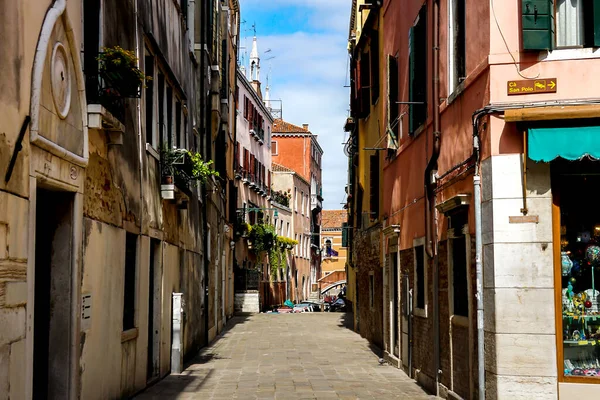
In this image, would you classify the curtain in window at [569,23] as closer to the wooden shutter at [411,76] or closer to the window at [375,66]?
the wooden shutter at [411,76]

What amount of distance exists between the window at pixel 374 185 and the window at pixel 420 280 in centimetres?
606

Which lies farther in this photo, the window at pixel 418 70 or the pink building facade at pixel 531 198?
the window at pixel 418 70

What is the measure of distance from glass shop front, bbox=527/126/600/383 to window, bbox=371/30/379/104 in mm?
12059

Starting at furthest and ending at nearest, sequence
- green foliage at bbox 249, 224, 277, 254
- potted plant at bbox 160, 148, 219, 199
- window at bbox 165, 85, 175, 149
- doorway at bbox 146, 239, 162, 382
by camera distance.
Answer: green foliage at bbox 249, 224, 277, 254 < window at bbox 165, 85, 175, 149 < potted plant at bbox 160, 148, 219, 199 < doorway at bbox 146, 239, 162, 382

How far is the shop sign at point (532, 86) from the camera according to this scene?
28.4 feet

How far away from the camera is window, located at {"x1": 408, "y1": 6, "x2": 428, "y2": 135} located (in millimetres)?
13047

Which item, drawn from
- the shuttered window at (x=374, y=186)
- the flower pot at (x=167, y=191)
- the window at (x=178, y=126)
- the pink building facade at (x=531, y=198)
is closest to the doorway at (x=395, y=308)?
the shuttered window at (x=374, y=186)

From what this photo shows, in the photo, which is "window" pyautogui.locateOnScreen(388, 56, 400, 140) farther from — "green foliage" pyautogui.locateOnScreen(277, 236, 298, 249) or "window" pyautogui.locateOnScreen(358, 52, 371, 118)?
"green foliage" pyautogui.locateOnScreen(277, 236, 298, 249)

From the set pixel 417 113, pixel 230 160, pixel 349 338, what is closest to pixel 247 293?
pixel 230 160

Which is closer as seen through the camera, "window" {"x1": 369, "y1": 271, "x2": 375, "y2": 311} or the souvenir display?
the souvenir display

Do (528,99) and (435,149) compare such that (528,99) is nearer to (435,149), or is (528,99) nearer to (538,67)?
(538,67)

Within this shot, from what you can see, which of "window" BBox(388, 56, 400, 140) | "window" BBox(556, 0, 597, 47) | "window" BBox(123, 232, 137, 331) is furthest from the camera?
"window" BBox(388, 56, 400, 140)

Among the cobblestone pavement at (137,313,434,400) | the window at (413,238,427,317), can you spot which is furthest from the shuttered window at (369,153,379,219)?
the window at (413,238,427,317)

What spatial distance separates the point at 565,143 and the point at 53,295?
5242mm
